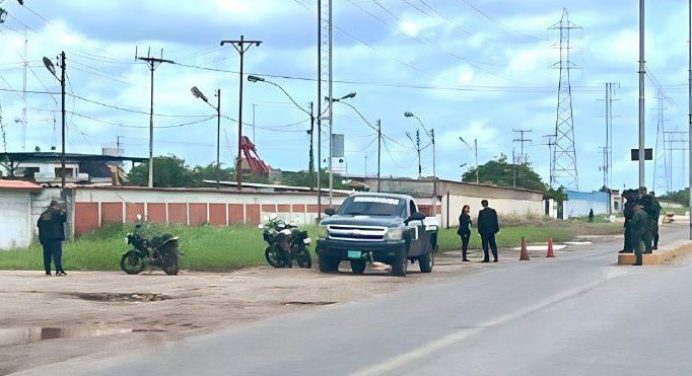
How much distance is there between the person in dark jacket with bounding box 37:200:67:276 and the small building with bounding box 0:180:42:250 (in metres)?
12.9

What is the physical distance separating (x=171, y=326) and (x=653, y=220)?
62.9 ft

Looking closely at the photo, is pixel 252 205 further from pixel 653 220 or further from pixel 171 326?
pixel 171 326

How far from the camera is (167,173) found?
104m

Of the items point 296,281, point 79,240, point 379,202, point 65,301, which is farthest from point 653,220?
point 79,240

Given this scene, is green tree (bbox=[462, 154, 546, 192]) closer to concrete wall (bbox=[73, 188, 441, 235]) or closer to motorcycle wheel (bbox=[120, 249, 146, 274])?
concrete wall (bbox=[73, 188, 441, 235])

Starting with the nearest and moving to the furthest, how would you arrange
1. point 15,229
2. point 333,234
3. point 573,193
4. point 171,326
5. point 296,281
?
point 171,326 < point 296,281 < point 333,234 < point 15,229 < point 573,193

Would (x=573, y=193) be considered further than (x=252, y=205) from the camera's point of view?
Yes

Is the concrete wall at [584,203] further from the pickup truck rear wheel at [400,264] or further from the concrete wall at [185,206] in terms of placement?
the pickup truck rear wheel at [400,264]

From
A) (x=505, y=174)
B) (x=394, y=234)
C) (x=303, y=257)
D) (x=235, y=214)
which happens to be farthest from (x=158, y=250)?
(x=505, y=174)

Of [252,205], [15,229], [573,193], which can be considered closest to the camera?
[15,229]

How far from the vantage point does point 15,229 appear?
133ft

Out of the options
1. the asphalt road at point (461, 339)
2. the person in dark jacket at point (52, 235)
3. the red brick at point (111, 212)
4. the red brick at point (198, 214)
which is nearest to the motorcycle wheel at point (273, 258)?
the person in dark jacket at point (52, 235)

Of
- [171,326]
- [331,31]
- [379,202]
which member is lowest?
[171,326]

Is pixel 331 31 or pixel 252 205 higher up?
pixel 331 31
